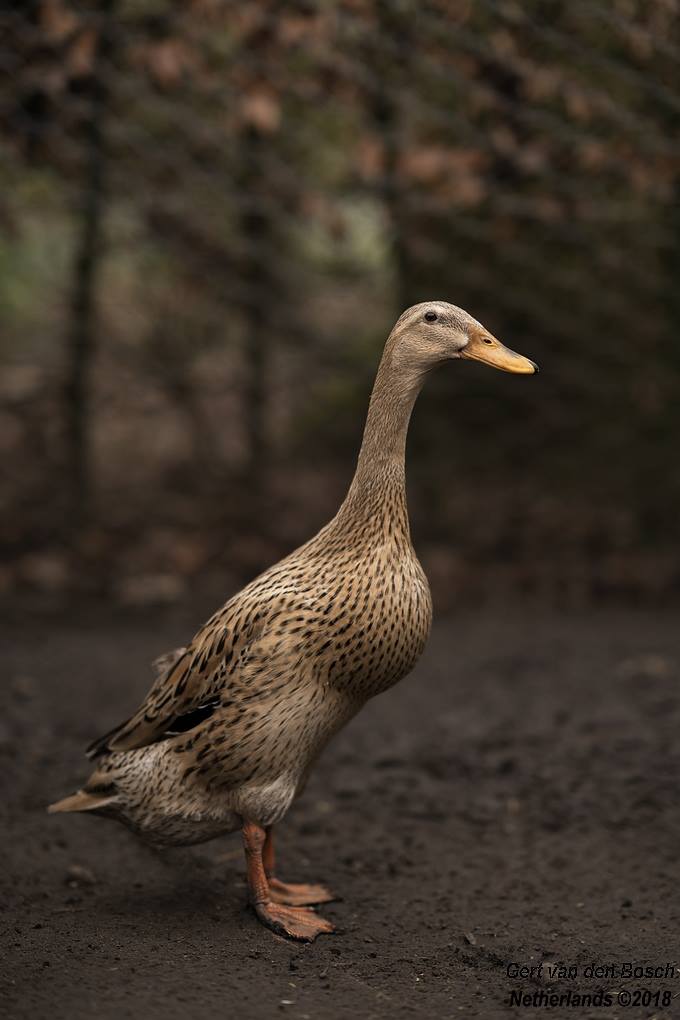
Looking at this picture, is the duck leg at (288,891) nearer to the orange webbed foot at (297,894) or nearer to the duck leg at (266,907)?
the orange webbed foot at (297,894)

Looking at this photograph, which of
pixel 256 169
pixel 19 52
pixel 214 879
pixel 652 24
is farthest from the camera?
pixel 256 169

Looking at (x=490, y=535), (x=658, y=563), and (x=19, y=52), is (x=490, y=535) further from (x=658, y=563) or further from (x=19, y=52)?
(x=19, y=52)

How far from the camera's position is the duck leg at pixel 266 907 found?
3.41 metres

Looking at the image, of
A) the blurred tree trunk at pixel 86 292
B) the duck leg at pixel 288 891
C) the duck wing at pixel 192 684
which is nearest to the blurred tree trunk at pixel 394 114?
the blurred tree trunk at pixel 86 292

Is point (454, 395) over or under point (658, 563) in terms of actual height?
over

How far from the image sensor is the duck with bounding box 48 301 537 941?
3.26m

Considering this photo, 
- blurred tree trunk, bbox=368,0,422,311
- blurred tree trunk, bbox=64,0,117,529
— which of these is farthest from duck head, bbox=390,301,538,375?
blurred tree trunk, bbox=64,0,117,529

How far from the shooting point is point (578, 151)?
6.55 meters

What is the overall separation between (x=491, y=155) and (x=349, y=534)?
393cm

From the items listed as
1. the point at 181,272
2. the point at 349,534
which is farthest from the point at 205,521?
the point at 349,534

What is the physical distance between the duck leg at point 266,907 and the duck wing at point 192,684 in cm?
34

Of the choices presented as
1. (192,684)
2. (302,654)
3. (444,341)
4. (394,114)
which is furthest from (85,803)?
(394,114)

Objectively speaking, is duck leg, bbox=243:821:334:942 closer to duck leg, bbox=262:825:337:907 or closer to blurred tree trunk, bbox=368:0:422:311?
duck leg, bbox=262:825:337:907

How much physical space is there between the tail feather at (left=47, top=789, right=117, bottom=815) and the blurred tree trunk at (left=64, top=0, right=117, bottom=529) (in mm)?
3855
